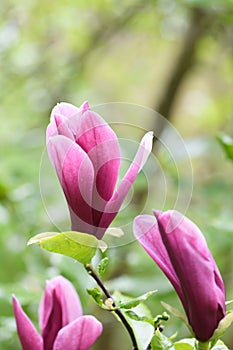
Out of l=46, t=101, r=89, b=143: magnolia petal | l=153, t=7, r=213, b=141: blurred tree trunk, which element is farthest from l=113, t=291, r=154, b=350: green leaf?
l=153, t=7, r=213, b=141: blurred tree trunk

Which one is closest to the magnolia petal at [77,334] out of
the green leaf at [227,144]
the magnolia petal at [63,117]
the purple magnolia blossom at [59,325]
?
the purple magnolia blossom at [59,325]

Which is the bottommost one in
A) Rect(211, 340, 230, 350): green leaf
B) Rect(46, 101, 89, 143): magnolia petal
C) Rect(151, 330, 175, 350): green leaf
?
Rect(211, 340, 230, 350): green leaf

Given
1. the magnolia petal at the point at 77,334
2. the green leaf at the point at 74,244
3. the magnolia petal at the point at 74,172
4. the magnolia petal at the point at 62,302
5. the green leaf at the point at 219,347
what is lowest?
the magnolia petal at the point at 62,302

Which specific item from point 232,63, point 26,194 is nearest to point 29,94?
point 232,63

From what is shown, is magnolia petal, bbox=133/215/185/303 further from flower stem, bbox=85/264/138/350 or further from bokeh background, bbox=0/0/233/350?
bokeh background, bbox=0/0/233/350

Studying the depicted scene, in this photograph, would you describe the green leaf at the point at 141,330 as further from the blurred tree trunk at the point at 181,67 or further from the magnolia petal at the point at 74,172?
the blurred tree trunk at the point at 181,67

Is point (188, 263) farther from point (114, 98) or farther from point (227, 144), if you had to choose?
point (114, 98)

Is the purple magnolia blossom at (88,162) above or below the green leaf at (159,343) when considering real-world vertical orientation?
above
